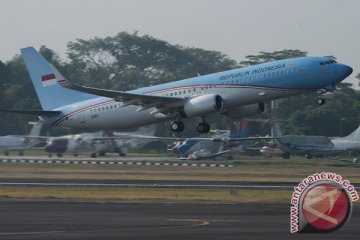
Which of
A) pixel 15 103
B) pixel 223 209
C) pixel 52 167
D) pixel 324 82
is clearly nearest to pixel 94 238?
pixel 223 209

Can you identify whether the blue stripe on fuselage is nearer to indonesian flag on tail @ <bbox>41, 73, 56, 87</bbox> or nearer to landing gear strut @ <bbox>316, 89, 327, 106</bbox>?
landing gear strut @ <bbox>316, 89, 327, 106</bbox>

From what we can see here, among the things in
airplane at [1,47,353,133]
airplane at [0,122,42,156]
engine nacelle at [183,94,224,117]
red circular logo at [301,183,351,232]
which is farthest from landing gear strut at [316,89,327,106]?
airplane at [0,122,42,156]

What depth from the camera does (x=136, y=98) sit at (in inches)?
2456

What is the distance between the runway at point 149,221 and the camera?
2869 cm

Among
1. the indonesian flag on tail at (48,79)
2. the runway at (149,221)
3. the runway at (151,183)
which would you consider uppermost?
the indonesian flag on tail at (48,79)

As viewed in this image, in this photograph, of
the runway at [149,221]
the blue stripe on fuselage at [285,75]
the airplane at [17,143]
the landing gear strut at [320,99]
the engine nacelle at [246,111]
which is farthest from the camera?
the airplane at [17,143]

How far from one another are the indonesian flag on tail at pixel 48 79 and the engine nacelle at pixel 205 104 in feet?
49.1

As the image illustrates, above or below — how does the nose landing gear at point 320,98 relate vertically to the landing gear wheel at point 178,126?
above

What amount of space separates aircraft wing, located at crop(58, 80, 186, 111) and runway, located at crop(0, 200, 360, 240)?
776 inches

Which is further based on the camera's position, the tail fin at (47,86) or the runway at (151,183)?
the tail fin at (47,86)

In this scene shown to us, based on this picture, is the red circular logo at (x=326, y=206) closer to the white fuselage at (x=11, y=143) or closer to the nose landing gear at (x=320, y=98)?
the nose landing gear at (x=320, y=98)

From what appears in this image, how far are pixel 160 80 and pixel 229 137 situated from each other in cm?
7907

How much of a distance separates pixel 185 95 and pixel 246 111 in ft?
14.1

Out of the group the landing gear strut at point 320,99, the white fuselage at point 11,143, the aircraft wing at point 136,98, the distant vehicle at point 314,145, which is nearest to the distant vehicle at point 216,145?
the distant vehicle at point 314,145
